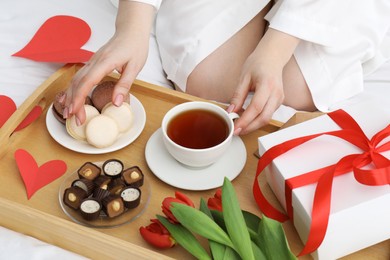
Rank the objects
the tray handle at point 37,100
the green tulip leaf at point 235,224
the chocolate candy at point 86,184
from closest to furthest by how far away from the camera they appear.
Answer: the green tulip leaf at point 235,224 → the chocolate candy at point 86,184 → the tray handle at point 37,100

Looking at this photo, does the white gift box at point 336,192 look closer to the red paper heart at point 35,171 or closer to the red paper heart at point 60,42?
the red paper heart at point 35,171

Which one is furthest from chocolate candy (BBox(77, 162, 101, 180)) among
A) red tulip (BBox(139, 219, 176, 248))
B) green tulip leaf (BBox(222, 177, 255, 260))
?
green tulip leaf (BBox(222, 177, 255, 260))

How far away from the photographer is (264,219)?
867mm

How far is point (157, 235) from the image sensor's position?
0.90 m

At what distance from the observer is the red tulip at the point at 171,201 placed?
0.92 metres

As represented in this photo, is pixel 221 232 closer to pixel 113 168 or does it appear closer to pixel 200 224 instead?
pixel 200 224

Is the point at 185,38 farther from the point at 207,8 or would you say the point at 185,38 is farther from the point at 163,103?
the point at 163,103

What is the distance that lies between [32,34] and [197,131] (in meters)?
0.61

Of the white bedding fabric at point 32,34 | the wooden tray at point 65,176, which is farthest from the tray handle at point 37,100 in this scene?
the white bedding fabric at point 32,34

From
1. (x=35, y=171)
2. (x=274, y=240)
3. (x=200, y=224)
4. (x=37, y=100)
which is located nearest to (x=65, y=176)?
(x=35, y=171)

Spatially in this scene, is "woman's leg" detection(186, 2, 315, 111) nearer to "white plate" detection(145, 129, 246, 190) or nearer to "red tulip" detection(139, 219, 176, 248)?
"white plate" detection(145, 129, 246, 190)

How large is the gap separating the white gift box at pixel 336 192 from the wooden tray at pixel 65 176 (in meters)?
0.04

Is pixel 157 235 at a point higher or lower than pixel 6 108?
higher

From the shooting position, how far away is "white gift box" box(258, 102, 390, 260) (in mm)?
870
